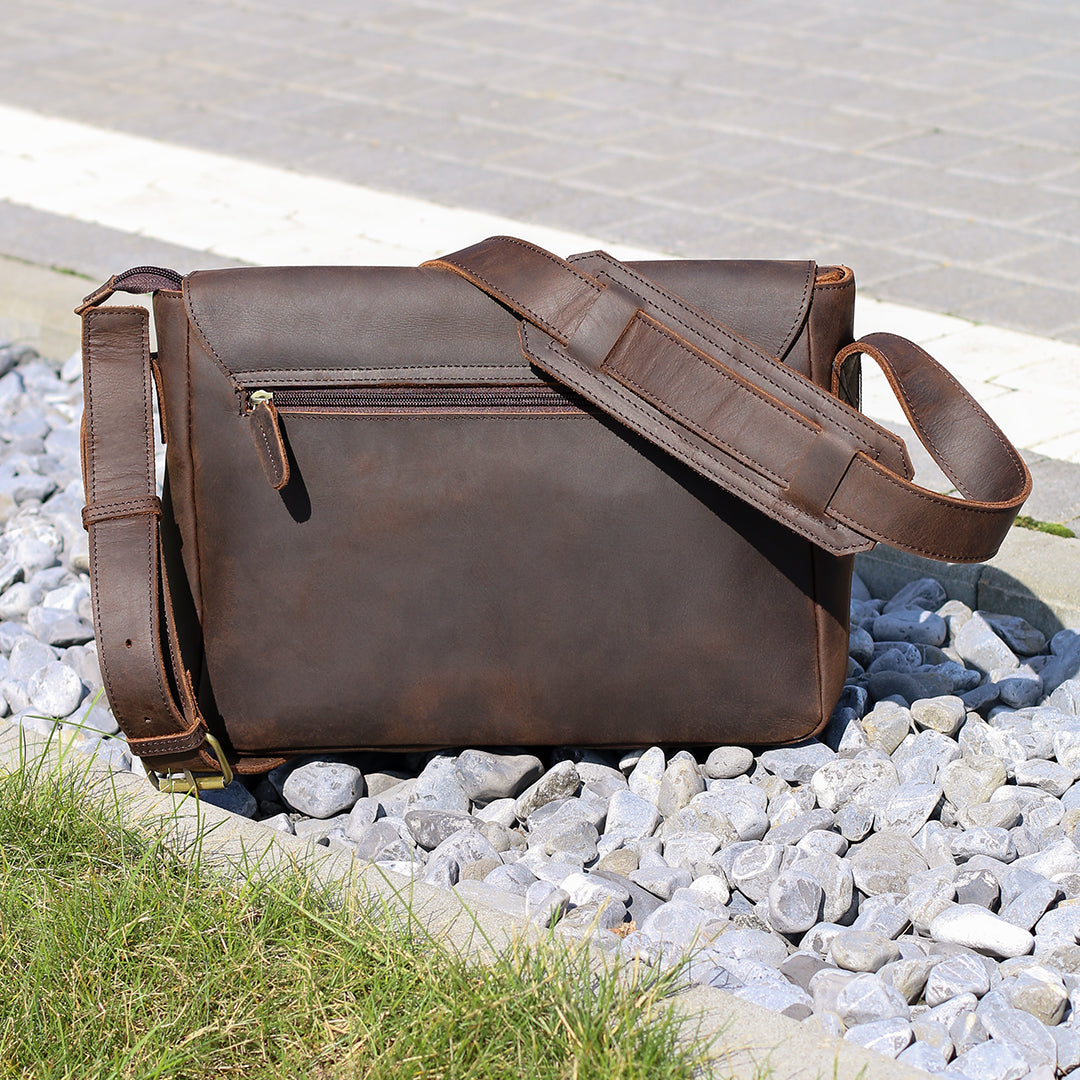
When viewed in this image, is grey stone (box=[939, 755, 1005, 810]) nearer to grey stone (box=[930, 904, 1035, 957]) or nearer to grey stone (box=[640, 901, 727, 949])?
grey stone (box=[930, 904, 1035, 957])

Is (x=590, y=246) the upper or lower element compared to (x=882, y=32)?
lower

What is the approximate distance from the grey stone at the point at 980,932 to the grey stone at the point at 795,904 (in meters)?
0.16

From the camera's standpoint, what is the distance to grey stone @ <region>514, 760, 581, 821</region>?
2.32 metres

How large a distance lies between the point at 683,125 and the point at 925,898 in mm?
4428

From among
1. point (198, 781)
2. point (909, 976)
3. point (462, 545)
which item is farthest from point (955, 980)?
point (198, 781)

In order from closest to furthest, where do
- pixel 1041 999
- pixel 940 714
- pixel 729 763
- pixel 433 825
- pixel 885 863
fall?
pixel 1041 999 < pixel 885 863 < pixel 433 825 < pixel 729 763 < pixel 940 714

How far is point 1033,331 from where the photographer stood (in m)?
3.97

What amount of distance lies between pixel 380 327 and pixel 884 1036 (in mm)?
1168

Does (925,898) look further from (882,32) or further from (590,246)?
(882,32)

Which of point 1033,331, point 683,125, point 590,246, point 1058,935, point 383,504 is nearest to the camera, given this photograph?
point 1058,935

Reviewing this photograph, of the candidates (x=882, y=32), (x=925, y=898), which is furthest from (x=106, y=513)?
(x=882, y=32)

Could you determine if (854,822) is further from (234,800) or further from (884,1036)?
(234,800)

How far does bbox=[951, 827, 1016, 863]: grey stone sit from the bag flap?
2.77ft

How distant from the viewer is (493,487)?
2.14 metres
